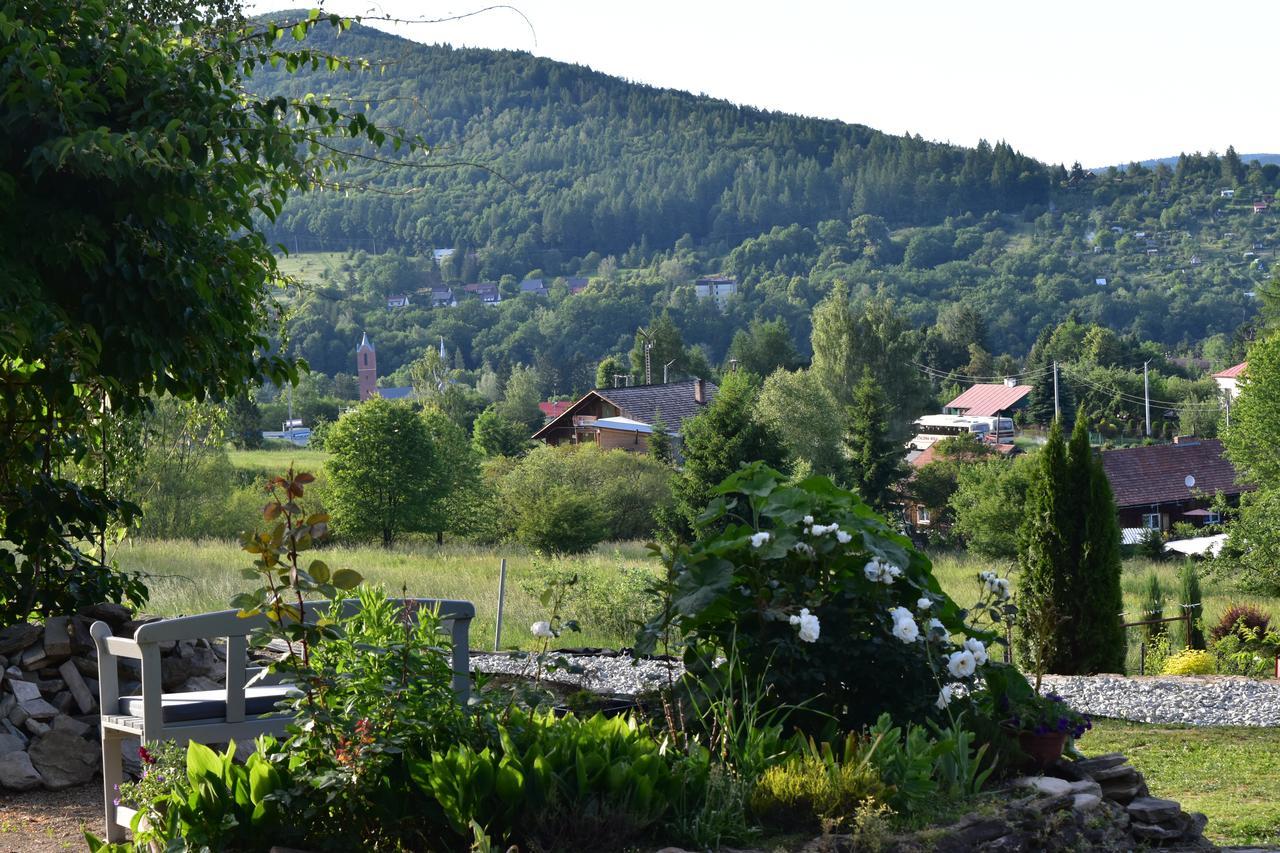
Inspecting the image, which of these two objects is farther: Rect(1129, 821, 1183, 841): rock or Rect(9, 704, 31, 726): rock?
Rect(9, 704, 31, 726): rock

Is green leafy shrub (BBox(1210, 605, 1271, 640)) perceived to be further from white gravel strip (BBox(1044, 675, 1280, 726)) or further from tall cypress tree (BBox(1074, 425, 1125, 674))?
white gravel strip (BBox(1044, 675, 1280, 726))

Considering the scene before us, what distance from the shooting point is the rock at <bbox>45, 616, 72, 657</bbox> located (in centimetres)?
481

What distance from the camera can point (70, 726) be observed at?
468cm

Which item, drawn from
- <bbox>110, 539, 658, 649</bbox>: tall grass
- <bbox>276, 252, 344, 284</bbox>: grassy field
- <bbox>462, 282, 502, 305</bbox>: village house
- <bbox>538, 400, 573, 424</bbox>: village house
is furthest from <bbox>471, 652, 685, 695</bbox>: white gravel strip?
<bbox>276, 252, 344, 284</bbox>: grassy field

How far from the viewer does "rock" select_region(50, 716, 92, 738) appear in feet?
15.3

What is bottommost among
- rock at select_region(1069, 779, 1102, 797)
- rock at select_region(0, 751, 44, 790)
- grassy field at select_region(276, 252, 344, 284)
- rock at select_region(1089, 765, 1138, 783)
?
rock at select_region(0, 751, 44, 790)

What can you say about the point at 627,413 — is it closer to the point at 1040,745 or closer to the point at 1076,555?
the point at 1076,555

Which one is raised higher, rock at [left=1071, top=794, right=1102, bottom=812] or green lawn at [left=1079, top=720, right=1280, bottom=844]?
rock at [left=1071, top=794, right=1102, bottom=812]

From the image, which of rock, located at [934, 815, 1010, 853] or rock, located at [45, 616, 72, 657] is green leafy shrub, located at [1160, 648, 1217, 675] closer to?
rock, located at [934, 815, 1010, 853]

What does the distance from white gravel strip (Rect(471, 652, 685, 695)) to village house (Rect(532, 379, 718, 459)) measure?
37349 millimetres

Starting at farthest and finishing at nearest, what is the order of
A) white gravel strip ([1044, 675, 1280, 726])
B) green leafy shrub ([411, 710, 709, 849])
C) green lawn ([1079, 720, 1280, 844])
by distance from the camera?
white gravel strip ([1044, 675, 1280, 726])
green lawn ([1079, 720, 1280, 844])
green leafy shrub ([411, 710, 709, 849])

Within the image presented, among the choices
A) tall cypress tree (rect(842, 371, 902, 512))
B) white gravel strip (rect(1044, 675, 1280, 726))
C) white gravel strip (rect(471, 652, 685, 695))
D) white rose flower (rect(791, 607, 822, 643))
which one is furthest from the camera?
tall cypress tree (rect(842, 371, 902, 512))

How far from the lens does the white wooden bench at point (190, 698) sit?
3.53 meters

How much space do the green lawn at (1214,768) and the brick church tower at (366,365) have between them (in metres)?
74.0
